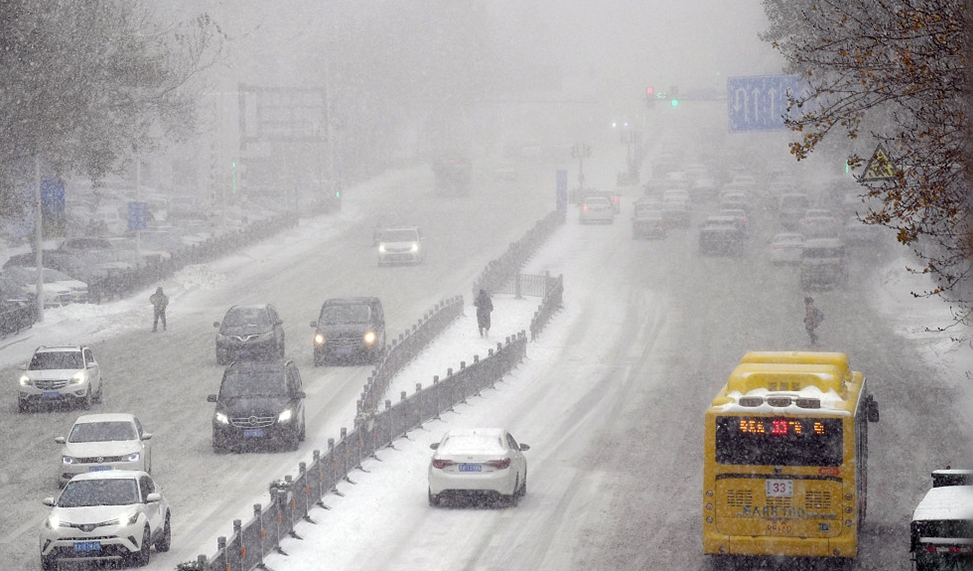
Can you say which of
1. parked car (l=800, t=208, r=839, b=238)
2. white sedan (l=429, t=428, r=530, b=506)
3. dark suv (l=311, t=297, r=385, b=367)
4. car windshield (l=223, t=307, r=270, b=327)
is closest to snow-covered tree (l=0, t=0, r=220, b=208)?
car windshield (l=223, t=307, r=270, b=327)

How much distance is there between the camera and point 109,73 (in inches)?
1714

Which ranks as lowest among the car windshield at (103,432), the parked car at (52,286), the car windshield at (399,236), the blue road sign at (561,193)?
the car windshield at (103,432)

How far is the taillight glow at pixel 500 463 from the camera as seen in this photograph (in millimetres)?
22758

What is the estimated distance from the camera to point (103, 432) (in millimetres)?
25016

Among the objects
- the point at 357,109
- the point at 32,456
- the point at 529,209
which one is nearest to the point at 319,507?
the point at 32,456

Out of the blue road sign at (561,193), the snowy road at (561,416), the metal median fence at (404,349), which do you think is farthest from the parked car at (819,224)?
the metal median fence at (404,349)

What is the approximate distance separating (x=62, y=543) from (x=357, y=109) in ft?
317

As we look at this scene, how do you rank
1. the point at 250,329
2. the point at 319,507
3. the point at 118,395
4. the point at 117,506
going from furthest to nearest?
the point at 250,329 → the point at 118,395 → the point at 319,507 → the point at 117,506

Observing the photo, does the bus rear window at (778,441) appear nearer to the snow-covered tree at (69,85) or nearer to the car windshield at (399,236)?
the snow-covered tree at (69,85)

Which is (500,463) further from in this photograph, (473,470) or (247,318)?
(247,318)

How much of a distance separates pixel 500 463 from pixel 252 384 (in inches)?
292

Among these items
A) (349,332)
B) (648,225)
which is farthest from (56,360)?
(648,225)

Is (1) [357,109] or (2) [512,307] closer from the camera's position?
(2) [512,307]

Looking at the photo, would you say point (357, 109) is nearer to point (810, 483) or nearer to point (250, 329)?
point (250, 329)
